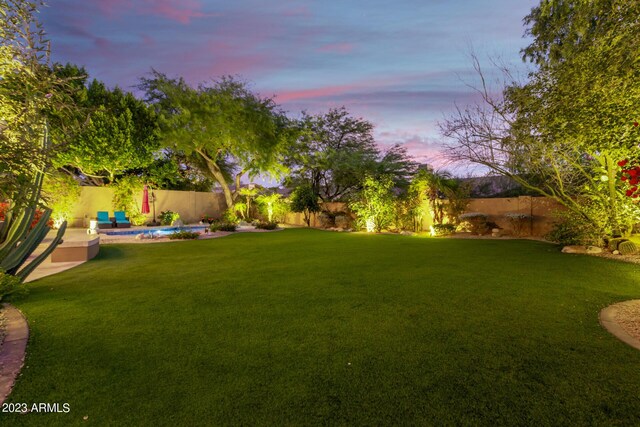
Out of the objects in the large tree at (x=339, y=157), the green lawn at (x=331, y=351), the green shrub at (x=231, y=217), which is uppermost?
the large tree at (x=339, y=157)

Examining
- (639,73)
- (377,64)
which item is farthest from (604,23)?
(377,64)

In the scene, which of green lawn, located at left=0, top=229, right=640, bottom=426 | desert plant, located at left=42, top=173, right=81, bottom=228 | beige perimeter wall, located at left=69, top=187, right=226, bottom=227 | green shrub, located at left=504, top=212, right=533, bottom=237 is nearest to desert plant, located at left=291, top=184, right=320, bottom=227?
beige perimeter wall, located at left=69, top=187, right=226, bottom=227

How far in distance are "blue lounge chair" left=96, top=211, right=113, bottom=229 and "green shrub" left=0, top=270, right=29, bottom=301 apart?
13.0m

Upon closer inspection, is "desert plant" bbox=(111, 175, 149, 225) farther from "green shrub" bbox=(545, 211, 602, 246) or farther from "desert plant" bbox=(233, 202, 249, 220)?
"green shrub" bbox=(545, 211, 602, 246)

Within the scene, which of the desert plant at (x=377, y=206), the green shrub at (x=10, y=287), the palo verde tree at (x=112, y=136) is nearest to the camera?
the green shrub at (x=10, y=287)

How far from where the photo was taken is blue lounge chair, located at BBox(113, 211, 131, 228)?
1674cm

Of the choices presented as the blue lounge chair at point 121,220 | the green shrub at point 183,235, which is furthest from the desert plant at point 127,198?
the green shrub at point 183,235

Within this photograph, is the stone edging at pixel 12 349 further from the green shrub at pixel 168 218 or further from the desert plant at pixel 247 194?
the desert plant at pixel 247 194

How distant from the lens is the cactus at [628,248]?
790cm

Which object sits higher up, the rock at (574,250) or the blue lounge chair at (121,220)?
the blue lounge chair at (121,220)

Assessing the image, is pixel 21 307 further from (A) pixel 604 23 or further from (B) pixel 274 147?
(B) pixel 274 147

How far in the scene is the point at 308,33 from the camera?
11.1 meters

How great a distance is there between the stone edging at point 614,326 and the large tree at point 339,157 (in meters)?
17.0

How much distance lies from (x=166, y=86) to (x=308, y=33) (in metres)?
12.1
